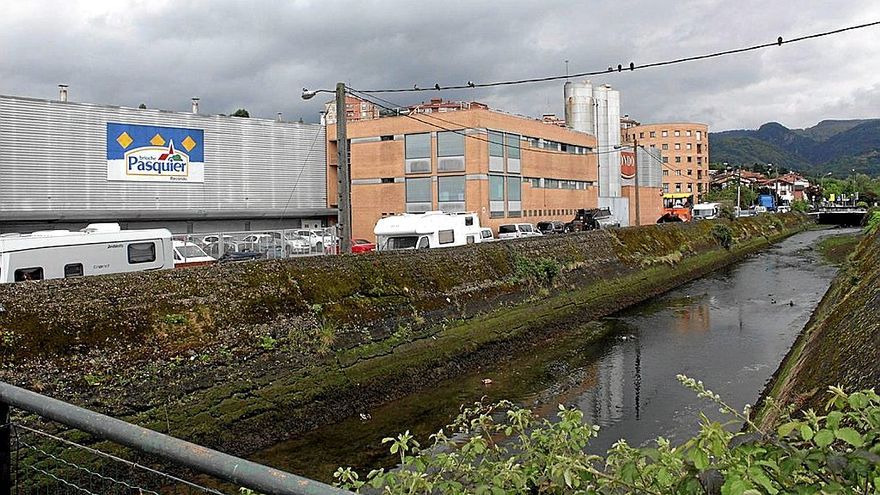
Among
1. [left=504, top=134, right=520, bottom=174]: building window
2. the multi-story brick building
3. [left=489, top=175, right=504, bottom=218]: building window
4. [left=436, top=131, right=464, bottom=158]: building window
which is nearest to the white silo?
[left=504, top=134, right=520, bottom=174]: building window

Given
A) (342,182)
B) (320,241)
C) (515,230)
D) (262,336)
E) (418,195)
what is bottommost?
(262,336)

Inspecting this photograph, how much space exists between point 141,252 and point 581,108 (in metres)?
50.1

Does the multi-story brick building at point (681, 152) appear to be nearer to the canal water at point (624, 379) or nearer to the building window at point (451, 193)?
the building window at point (451, 193)

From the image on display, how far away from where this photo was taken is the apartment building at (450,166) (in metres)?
44.7

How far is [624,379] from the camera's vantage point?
15969 mm

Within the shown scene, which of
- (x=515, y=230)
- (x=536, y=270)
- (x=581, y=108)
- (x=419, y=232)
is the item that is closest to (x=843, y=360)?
(x=536, y=270)

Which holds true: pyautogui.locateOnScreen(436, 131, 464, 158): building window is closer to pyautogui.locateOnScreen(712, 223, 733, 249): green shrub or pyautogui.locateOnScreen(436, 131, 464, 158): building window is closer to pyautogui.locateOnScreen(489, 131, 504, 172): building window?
pyautogui.locateOnScreen(489, 131, 504, 172): building window

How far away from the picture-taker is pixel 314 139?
48.0 meters

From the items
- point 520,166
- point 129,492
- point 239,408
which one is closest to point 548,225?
point 520,166

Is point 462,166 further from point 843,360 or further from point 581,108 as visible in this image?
point 843,360

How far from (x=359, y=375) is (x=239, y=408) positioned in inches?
124

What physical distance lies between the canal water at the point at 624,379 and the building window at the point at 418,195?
69.3 ft

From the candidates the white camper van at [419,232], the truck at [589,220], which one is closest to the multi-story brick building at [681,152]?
the truck at [589,220]

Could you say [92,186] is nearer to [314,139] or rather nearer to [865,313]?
[314,139]
